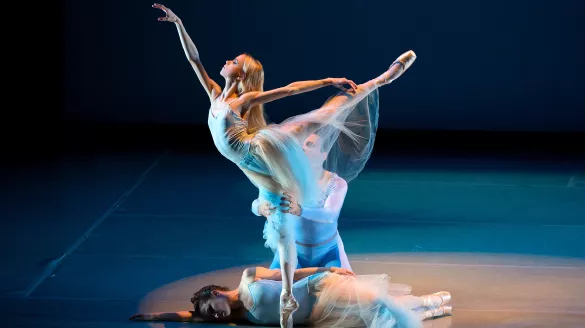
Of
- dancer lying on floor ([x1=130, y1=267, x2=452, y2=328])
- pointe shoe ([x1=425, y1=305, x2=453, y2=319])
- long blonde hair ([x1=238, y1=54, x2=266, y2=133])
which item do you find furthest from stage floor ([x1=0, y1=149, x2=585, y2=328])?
long blonde hair ([x1=238, y1=54, x2=266, y2=133])

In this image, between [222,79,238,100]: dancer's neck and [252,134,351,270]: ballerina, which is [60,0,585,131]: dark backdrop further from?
[222,79,238,100]: dancer's neck

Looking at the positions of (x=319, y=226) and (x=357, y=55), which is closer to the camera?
(x=319, y=226)

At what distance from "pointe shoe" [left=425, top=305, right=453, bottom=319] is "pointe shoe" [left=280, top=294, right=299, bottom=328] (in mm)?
771

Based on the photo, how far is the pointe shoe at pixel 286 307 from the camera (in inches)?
187

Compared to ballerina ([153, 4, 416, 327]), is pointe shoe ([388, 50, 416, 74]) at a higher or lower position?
higher

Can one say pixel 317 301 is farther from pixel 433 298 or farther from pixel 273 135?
pixel 273 135

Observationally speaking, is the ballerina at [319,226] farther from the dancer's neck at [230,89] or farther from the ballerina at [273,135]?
the dancer's neck at [230,89]

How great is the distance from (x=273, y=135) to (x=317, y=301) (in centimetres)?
82

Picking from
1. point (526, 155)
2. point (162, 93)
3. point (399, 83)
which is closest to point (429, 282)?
point (526, 155)

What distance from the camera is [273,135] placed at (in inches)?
189

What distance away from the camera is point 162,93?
34.6 ft

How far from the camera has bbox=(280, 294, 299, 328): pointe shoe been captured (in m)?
4.74

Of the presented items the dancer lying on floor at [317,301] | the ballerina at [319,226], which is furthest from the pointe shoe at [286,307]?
Answer: the ballerina at [319,226]

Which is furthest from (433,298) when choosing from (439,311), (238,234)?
(238,234)
